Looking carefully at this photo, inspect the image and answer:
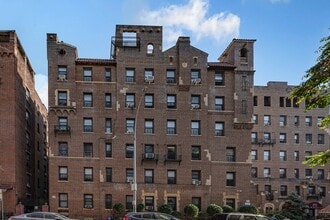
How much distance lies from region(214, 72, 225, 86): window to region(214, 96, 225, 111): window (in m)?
1.73

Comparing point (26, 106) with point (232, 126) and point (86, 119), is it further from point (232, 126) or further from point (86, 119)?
point (232, 126)

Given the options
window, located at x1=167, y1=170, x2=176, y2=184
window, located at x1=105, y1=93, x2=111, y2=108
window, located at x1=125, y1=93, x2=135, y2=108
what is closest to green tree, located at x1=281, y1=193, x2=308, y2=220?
window, located at x1=167, y1=170, x2=176, y2=184

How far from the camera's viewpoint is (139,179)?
2024 inches

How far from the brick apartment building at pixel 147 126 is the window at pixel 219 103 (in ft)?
0.40

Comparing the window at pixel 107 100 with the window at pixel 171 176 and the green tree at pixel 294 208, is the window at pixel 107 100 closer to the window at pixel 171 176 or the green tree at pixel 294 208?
the window at pixel 171 176

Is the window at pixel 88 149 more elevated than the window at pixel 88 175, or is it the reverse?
the window at pixel 88 149

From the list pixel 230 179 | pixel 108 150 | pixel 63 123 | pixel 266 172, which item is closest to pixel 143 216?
pixel 108 150

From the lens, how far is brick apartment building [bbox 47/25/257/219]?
5078 centimetres

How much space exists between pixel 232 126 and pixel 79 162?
18782mm

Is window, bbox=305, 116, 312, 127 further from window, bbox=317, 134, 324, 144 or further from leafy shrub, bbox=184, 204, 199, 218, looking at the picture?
leafy shrub, bbox=184, 204, 199, 218

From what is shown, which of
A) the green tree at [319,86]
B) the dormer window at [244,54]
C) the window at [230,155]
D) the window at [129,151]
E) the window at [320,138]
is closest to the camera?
the green tree at [319,86]

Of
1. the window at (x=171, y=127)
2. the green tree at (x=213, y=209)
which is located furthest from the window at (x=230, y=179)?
the window at (x=171, y=127)

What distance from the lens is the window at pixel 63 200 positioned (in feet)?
164

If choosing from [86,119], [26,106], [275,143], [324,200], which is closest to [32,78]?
[26,106]
